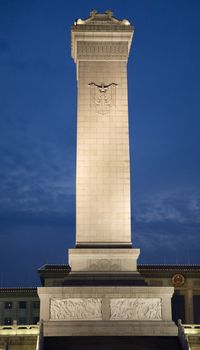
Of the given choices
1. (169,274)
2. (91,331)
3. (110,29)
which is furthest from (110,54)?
(169,274)

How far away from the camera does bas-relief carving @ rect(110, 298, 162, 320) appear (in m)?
15.8

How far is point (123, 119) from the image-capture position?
18906mm

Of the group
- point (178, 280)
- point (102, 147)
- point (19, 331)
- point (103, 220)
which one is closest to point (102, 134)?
point (102, 147)

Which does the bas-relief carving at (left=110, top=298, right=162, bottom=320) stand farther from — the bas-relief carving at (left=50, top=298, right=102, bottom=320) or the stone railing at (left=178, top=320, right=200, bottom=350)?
the stone railing at (left=178, top=320, right=200, bottom=350)

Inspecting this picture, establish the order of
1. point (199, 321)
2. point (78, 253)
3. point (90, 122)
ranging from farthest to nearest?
point (199, 321) < point (90, 122) < point (78, 253)

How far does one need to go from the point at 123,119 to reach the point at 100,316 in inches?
279

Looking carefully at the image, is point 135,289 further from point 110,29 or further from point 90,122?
point 110,29

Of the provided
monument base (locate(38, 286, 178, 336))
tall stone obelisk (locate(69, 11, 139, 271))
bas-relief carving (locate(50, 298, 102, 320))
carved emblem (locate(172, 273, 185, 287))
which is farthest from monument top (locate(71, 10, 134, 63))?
carved emblem (locate(172, 273, 185, 287))

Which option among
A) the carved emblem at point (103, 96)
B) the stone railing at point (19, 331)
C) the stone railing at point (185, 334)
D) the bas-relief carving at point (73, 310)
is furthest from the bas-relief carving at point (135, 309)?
the carved emblem at point (103, 96)

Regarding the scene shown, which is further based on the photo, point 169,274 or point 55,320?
point 169,274

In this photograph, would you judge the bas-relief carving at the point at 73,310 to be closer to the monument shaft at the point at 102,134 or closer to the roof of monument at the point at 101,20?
the monument shaft at the point at 102,134

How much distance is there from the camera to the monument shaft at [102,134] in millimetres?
18078

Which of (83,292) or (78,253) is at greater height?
(78,253)

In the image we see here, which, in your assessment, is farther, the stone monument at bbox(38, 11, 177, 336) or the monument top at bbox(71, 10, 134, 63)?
the monument top at bbox(71, 10, 134, 63)
